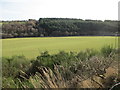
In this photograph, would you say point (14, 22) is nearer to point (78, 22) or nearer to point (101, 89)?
point (78, 22)

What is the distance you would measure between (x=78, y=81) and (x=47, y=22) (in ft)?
80.9

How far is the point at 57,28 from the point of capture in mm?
28547

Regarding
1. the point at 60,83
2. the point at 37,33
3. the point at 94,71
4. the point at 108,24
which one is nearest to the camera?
the point at 60,83

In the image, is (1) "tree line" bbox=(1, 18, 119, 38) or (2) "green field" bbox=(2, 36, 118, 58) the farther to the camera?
(1) "tree line" bbox=(1, 18, 119, 38)

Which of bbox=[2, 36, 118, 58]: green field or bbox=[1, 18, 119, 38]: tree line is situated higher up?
bbox=[1, 18, 119, 38]: tree line

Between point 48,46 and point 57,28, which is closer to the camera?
point 48,46

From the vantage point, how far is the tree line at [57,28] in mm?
25828

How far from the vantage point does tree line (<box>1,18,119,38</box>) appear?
25828mm

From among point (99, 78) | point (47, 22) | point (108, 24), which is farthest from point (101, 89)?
point (47, 22)

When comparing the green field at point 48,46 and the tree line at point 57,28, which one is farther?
the tree line at point 57,28

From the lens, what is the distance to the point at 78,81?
12.2ft

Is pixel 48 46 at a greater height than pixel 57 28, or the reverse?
pixel 57 28

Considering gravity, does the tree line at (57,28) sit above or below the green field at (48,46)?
above

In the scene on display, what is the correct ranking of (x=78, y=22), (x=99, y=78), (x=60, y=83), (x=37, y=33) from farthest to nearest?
(x=78, y=22), (x=37, y=33), (x=99, y=78), (x=60, y=83)
